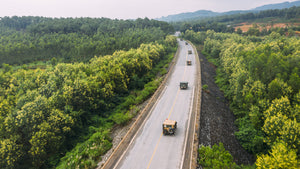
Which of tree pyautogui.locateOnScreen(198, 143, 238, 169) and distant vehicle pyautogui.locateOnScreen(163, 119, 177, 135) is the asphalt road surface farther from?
tree pyautogui.locateOnScreen(198, 143, 238, 169)

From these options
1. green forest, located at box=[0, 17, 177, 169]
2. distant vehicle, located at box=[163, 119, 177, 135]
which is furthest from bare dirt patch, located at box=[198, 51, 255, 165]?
green forest, located at box=[0, 17, 177, 169]

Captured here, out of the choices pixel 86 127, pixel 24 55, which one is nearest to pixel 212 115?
pixel 86 127

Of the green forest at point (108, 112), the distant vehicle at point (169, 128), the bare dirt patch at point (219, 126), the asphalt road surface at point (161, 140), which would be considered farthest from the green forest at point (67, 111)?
the bare dirt patch at point (219, 126)

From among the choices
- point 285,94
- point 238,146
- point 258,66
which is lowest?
point 238,146

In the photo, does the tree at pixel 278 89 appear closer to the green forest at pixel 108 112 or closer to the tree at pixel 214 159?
the green forest at pixel 108 112

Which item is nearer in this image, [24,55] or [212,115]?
[212,115]

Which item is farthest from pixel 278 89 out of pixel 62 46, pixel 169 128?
pixel 62 46

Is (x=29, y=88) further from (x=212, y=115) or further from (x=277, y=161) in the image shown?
(x=277, y=161)
